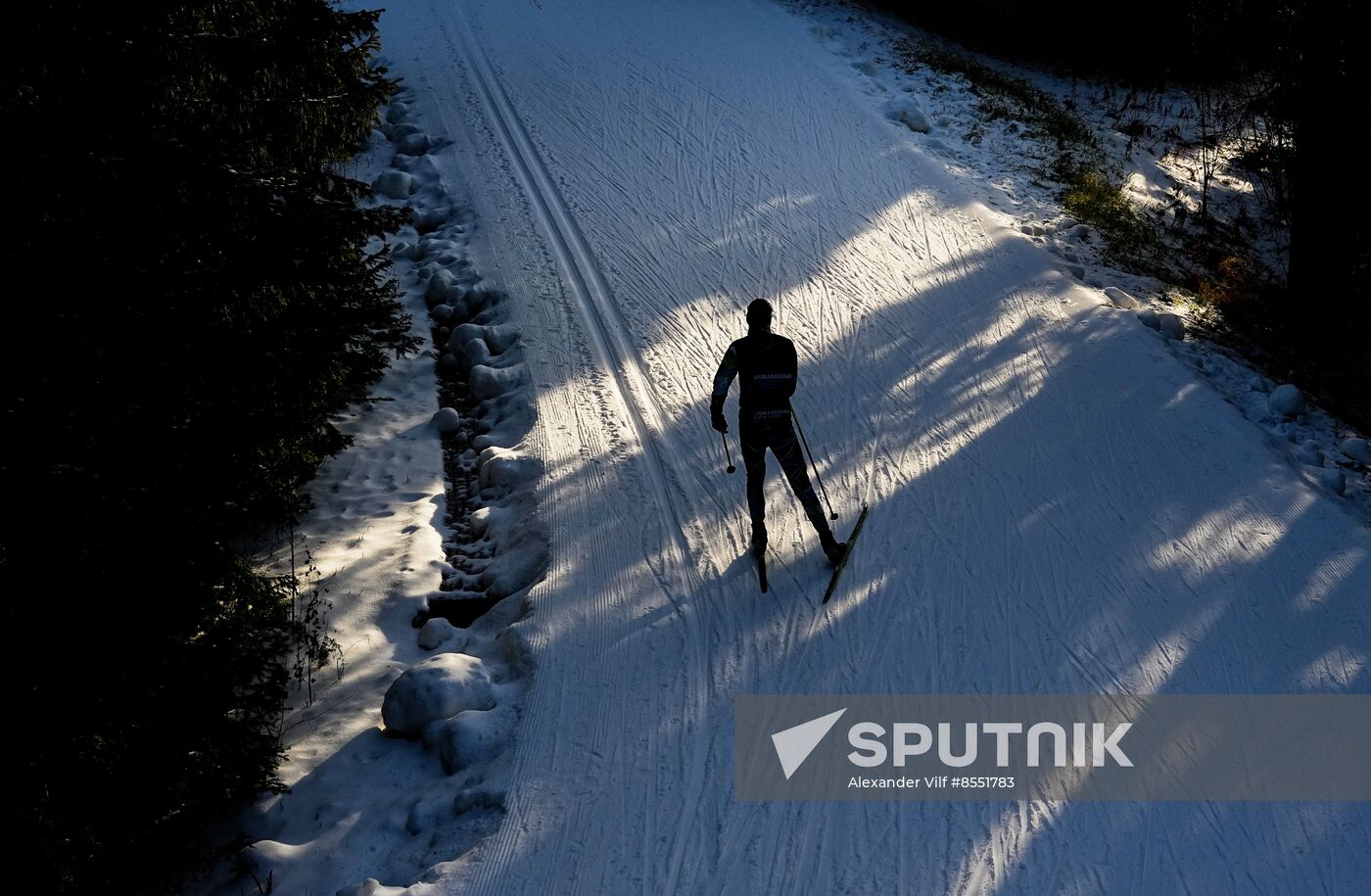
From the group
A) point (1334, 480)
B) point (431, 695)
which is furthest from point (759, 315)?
point (1334, 480)

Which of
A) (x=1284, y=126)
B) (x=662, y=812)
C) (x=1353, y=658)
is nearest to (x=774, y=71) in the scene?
(x=1284, y=126)

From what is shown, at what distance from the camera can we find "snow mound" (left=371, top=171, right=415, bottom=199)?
45.9 ft

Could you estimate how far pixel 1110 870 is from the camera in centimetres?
565

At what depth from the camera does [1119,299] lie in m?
11.8

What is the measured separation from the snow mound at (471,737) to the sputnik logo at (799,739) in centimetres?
180

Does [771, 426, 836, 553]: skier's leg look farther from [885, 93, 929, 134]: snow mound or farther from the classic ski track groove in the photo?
[885, 93, 929, 134]: snow mound

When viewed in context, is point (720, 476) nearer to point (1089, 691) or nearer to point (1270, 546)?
point (1089, 691)

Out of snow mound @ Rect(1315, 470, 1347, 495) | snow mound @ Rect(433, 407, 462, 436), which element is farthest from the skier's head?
snow mound @ Rect(1315, 470, 1347, 495)

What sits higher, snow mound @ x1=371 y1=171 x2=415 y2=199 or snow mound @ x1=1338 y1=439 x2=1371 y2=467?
snow mound @ x1=371 y1=171 x2=415 y2=199

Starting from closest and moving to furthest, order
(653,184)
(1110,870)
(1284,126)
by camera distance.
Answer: (1110,870), (653,184), (1284,126)

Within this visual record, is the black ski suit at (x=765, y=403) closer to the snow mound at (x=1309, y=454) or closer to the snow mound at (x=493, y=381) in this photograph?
the snow mound at (x=493, y=381)

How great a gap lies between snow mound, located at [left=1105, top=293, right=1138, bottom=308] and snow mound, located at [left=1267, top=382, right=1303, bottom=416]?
2.10m

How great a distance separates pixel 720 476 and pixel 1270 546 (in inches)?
186

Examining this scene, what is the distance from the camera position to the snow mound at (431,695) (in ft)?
21.7
